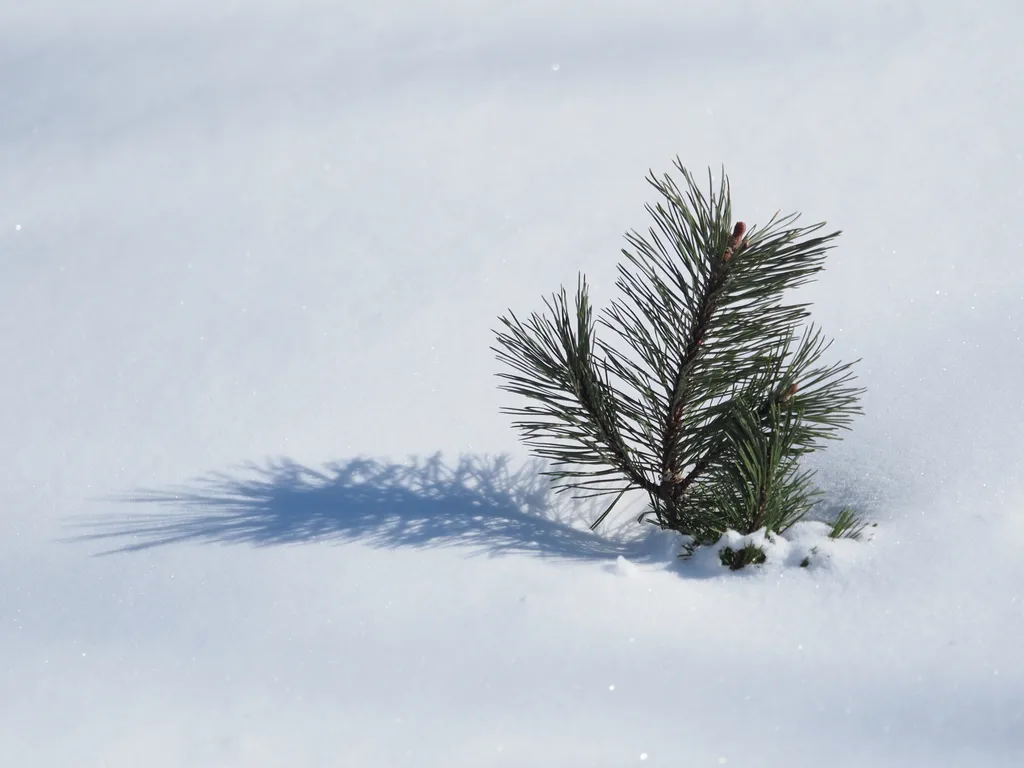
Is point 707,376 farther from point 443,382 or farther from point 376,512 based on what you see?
point 443,382

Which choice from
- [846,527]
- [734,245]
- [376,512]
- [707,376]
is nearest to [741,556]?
[846,527]

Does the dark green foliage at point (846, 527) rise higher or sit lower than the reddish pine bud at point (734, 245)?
lower

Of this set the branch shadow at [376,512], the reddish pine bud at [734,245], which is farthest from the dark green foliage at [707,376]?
the branch shadow at [376,512]

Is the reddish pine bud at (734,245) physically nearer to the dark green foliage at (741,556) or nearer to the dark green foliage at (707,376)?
the dark green foliage at (707,376)

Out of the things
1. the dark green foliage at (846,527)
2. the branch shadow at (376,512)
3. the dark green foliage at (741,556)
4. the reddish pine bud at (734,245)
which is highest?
the reddish pine bud at (734,245)

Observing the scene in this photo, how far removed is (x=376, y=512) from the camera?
2.94m

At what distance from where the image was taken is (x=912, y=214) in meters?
4.38

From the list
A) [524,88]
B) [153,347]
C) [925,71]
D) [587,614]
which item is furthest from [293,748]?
[925,71]

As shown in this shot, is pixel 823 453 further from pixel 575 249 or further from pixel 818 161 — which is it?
pixel 818 161

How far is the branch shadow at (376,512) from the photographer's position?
109 inches

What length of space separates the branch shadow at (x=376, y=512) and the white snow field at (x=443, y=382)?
0.01m

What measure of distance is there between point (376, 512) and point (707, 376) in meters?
1.03

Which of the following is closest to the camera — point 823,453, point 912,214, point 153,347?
point 823,453

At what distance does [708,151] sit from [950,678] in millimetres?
3205
